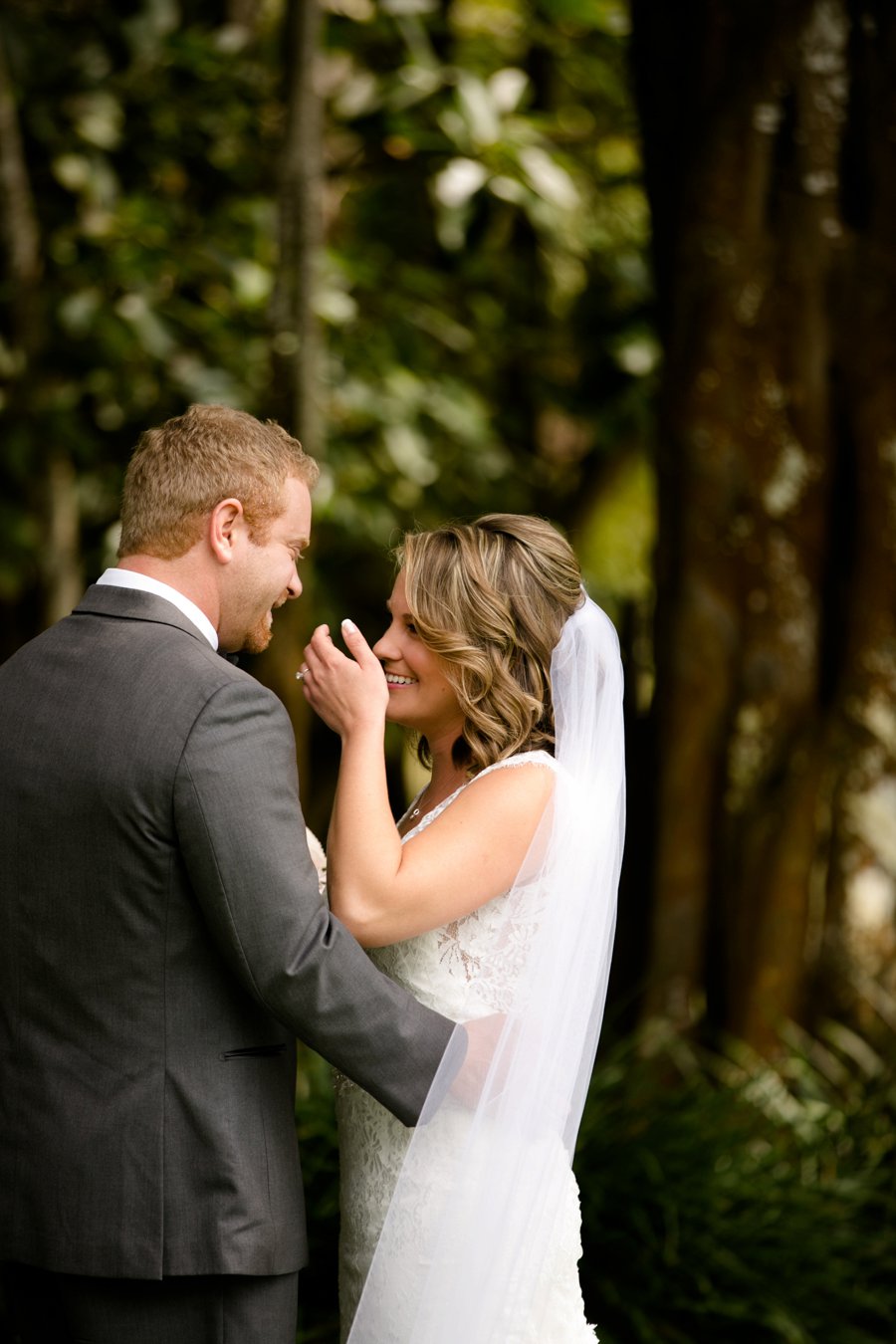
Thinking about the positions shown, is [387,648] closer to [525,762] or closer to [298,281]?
[525,762]

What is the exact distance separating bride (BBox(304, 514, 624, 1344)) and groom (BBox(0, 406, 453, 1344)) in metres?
0.21

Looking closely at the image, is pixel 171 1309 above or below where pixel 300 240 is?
below

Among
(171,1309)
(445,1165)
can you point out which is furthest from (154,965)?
(445,1165)

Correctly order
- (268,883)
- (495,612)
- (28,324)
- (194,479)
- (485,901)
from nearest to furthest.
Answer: (268,883)
(194,479)
(485,901)
(495,612)
(28,324)

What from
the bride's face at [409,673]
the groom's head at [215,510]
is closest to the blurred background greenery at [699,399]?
the bride's face at [409,673]

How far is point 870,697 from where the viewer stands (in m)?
4.39

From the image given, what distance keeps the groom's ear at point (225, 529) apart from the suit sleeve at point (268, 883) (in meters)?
0.24

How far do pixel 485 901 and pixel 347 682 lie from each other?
455mm

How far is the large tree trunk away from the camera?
14.4 ft

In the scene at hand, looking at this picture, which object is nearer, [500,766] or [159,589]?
[159,589]

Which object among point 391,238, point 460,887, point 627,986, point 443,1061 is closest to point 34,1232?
point 443,1061

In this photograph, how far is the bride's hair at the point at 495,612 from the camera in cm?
251

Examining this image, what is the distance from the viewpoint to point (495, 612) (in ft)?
8.23

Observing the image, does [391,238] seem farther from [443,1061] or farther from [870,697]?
[443,1061]
